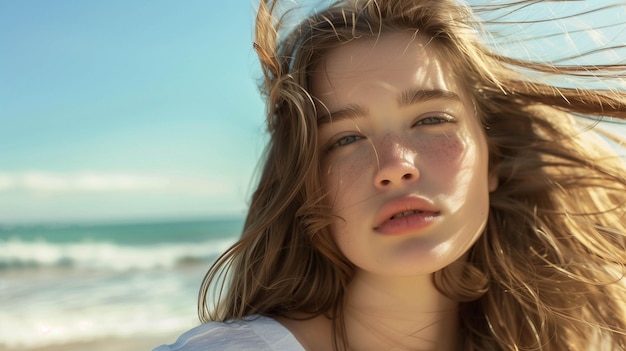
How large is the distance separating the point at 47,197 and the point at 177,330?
1393 centimetres

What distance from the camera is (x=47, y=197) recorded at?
18.6 meters

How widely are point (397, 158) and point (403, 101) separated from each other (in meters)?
0.19

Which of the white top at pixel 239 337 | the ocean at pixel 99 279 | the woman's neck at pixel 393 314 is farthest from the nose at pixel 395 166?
the ocean at pixel 99 279

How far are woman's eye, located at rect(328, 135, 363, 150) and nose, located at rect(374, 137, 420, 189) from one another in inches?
4.2

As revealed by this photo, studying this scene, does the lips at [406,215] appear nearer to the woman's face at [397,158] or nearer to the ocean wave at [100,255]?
the woman's face at [397,158]

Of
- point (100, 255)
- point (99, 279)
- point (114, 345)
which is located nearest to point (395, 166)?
point (114, 345)

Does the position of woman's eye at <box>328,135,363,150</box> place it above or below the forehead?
below

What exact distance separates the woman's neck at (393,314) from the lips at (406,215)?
0.88ft

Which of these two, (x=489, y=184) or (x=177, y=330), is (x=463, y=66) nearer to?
(x=489, y=184)

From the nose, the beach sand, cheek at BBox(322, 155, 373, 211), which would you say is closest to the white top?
cheek at BBox(322, 155, 373, 211)

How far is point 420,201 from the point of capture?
196cm

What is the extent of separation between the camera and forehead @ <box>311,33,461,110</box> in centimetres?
204

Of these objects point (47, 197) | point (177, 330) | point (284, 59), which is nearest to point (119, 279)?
point (177, 330)

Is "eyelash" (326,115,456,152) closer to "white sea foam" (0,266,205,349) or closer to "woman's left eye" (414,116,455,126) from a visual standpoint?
"woman's left eye" (414,116,455,126)
